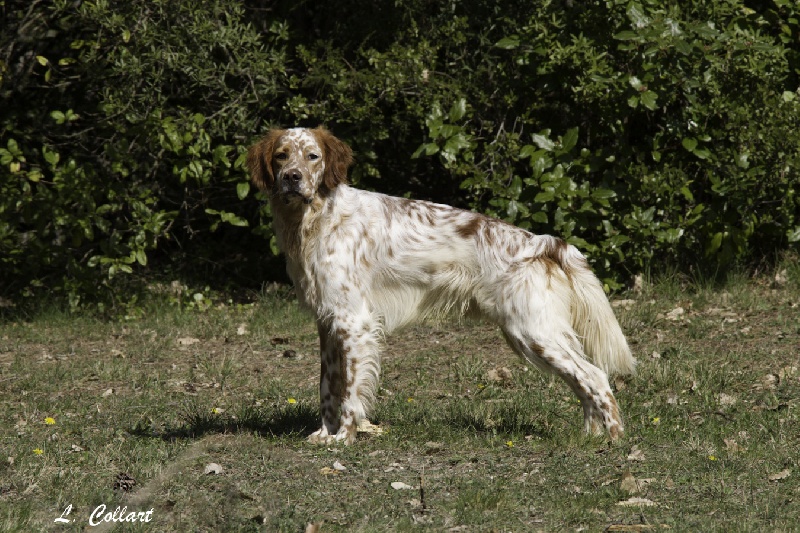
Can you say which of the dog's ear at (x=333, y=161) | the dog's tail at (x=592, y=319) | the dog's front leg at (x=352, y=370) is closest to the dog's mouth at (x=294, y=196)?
the dog's ear at (x=333, y=161)

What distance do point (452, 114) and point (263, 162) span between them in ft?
9.63

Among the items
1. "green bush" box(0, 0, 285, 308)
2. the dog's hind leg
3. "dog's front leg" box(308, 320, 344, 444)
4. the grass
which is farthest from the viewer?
"green bush" box(0, 0, 285, 308)

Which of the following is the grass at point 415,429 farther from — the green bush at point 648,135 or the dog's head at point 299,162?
the dog's head at point 299,162

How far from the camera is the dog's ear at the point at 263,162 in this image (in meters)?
5.56

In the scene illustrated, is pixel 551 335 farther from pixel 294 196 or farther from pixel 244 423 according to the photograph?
pixel 244 423

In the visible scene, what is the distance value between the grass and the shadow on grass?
0.06 feet

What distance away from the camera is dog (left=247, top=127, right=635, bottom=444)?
5.30m

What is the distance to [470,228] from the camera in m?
5.52

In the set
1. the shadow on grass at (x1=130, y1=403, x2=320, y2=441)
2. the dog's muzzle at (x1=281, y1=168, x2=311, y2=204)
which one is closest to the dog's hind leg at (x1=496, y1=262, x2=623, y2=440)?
the dog's muzzle at (x1=281, y1=168, x2=311, y2=204)

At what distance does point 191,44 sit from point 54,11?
4.60ft

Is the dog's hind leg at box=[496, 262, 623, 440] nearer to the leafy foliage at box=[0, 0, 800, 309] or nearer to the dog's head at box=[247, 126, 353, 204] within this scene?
the dog's head at box=[247, 126, 353, 204]

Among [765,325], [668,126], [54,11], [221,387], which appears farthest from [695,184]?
[54,11]

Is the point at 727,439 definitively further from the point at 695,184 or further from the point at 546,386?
the point at 695,184

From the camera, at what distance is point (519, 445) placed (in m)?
5.11
